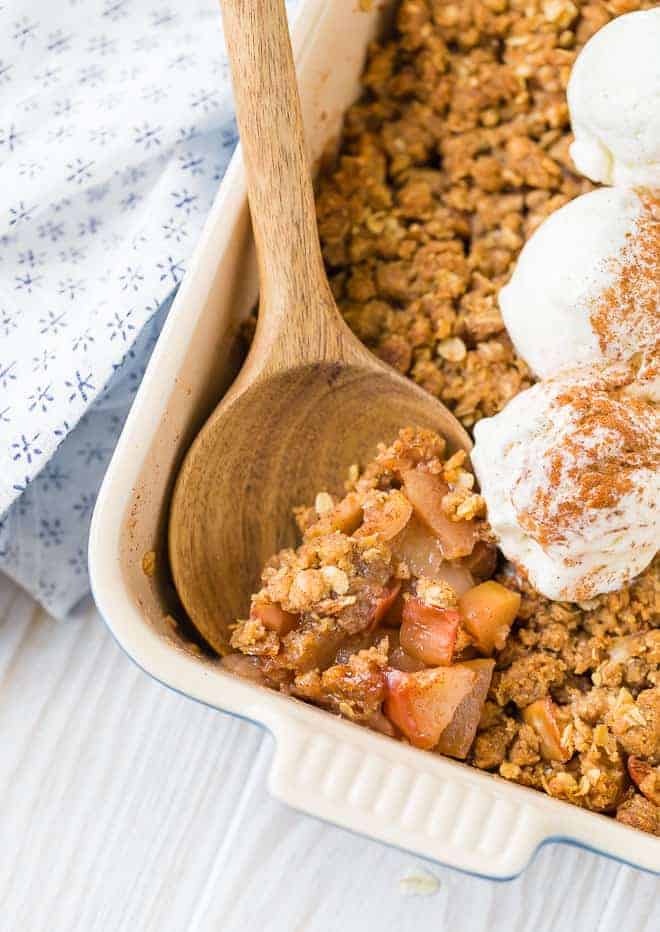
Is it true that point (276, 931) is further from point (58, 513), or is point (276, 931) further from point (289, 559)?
point (58, 513)

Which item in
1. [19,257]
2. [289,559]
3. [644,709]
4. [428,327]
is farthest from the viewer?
[19,257]

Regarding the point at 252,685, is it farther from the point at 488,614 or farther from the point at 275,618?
the point at 488,614

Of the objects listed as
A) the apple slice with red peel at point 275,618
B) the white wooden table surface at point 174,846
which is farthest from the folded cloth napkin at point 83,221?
the apple slice with red peel at point 275,618

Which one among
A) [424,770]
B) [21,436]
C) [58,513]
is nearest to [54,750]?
[58,513]

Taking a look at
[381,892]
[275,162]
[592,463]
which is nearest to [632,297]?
[592,463]

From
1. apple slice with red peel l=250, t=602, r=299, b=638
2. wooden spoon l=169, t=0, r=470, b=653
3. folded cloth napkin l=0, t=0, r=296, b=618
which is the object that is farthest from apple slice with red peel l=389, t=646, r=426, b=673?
folded cloth napkin l=0, t=0, r=296, b=618

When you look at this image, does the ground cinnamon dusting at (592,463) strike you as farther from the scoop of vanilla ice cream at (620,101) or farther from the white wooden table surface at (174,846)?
the white wooden table surface at (174,846)

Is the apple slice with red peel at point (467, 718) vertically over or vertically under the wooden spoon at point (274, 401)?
under
